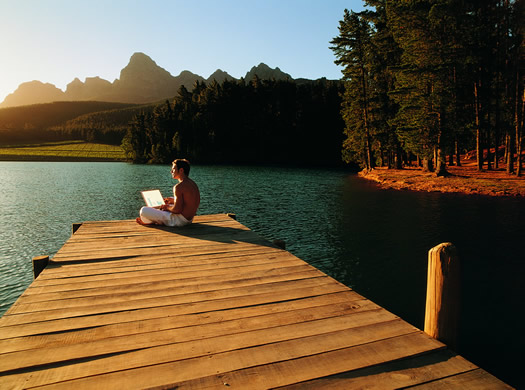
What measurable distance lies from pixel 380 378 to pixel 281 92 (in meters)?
103

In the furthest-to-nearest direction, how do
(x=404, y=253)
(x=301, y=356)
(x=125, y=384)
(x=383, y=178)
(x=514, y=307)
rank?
(x=383, y=178), (x=404, y=253), (x=514, y=307), (x=301, y=356), (x=125, y=384)

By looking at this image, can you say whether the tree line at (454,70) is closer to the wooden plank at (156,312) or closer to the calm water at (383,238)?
the calm water at (383,238)

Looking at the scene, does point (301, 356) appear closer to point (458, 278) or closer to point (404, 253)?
point (458, 278)

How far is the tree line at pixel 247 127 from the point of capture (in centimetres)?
9112

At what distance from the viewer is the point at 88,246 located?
24.5 feet

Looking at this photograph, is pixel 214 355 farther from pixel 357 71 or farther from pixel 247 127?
pixel 247 127

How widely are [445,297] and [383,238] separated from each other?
1150 centimetres

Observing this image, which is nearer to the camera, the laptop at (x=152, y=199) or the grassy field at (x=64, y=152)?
the laptop at (x=152, y=199)

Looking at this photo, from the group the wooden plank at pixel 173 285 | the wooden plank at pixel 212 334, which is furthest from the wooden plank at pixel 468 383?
the wooden plank at pixel 173 285

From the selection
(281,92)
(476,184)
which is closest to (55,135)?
(281,92)

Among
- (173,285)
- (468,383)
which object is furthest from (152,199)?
(468,383)

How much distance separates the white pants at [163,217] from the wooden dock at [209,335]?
10.7 feet

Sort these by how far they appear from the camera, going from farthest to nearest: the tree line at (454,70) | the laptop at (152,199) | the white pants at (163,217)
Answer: the tree line at (454,70)
the laptop at (152,199)
the white pants at (163,217)

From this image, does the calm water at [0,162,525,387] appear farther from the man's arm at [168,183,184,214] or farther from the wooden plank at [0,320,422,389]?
the man's arm at [168,183,184,214]
